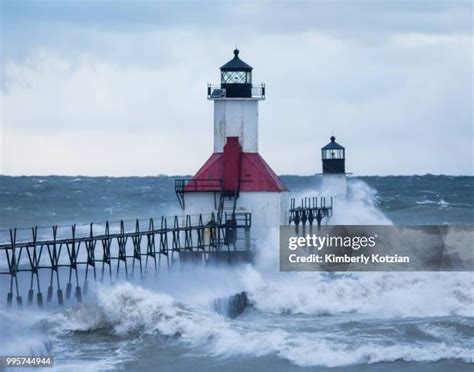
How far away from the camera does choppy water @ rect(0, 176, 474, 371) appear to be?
2611cm

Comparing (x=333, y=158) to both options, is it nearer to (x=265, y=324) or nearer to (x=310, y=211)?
(x=310, y=211)

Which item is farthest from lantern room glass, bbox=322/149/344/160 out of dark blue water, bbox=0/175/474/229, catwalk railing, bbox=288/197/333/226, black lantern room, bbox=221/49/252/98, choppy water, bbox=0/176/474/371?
choppy water, bbox=0/176/474/371

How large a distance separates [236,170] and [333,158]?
9615 millimetres

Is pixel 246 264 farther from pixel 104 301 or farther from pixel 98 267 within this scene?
pixel 104 301

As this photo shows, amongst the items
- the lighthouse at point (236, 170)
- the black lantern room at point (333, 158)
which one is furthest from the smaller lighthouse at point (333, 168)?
the lighthouse at point (236, 170)

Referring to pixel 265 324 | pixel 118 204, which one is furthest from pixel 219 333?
pixel 118 204

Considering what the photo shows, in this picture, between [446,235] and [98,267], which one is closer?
[98,267]

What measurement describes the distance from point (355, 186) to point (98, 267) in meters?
25.0

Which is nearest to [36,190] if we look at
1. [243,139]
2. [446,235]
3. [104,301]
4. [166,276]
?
[446,235]

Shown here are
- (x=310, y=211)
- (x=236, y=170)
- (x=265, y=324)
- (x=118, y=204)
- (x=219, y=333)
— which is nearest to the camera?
(x=219, y=333)

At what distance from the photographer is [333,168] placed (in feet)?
165

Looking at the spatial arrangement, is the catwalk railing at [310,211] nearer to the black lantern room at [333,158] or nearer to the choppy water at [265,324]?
the black lantern room at [333,158]

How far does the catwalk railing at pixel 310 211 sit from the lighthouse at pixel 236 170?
2.97 metres

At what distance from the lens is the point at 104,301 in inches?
1164
